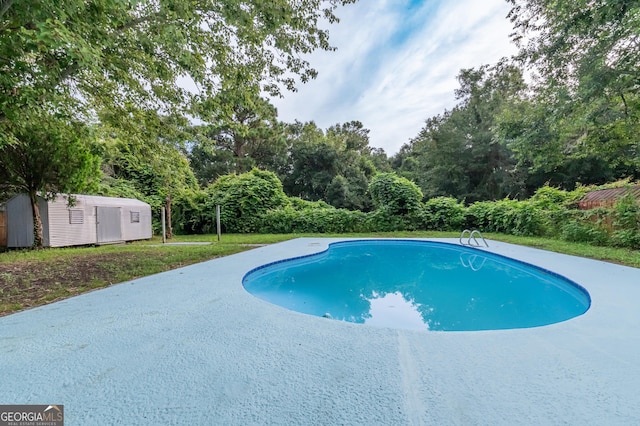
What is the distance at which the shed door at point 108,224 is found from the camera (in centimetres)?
906

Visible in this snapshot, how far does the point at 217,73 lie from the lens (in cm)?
518

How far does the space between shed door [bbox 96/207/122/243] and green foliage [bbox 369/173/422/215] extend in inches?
382

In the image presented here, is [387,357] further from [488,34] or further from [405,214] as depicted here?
[405,214]

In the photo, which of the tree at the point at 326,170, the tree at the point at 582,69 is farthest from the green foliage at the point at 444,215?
the tree at the point at 326,170

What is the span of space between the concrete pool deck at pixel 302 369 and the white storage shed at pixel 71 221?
6.87m

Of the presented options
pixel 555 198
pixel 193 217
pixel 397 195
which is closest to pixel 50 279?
pixel 193 217

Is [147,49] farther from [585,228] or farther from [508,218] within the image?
[508,218]

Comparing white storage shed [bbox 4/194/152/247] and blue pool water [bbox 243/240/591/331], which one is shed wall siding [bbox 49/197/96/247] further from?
blue pool water [bbox 243/240/591/331]

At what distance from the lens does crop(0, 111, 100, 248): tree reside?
23.5 ft

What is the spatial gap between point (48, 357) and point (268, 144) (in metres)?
19.8

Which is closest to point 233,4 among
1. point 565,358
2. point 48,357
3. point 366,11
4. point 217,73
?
point 217,73

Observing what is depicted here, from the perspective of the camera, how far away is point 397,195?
12.2 meters

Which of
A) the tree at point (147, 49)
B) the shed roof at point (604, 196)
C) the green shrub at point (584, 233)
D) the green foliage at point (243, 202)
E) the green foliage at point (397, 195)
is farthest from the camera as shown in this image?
the green foliage at point (243, 202)

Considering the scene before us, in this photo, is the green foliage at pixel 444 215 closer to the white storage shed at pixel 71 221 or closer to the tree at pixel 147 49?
the tree at pixel 147 49
